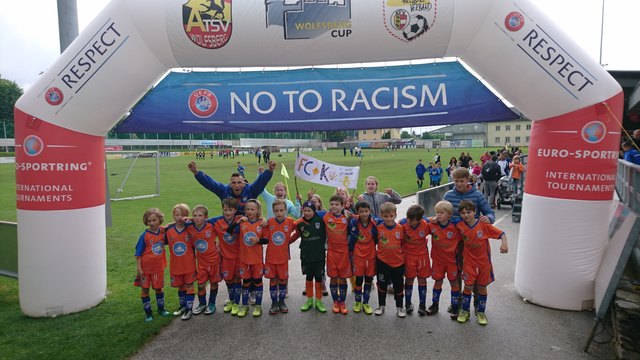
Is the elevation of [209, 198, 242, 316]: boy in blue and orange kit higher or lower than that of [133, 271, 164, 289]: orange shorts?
higher

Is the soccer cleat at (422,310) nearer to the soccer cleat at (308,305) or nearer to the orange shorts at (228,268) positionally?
the soccer cleat at (308,305)

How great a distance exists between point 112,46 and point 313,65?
7.99 feet

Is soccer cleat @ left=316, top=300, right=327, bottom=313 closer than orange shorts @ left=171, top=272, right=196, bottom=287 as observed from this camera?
No

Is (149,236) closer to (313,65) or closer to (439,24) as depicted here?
(313,65)

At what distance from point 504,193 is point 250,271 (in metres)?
11.1

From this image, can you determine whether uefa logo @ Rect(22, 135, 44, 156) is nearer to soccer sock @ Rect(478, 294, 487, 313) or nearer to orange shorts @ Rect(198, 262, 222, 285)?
orange shorts @ Rect(198, 262, 222, 285)

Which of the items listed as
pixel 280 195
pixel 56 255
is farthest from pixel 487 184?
pixel 56 255

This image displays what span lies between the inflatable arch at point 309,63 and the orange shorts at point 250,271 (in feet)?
6.66

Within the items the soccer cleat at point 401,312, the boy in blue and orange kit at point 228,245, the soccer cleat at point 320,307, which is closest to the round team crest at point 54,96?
the boy in blue and orange kit at point 228,245

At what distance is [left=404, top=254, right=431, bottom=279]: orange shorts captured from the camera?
479cm

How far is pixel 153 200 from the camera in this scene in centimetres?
1530

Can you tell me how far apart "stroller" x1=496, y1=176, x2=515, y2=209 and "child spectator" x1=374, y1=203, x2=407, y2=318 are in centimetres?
982

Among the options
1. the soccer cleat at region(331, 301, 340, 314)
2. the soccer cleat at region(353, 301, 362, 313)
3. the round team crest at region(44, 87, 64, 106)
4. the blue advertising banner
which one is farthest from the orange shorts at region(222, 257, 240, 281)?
the round team crest at region(44, 87, 64, 106)

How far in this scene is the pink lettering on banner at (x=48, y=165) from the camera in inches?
185
